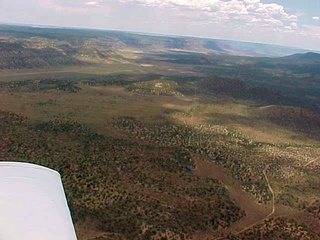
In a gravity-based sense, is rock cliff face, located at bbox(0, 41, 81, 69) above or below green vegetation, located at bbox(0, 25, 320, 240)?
above

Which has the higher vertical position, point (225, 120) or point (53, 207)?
point (53, 207)

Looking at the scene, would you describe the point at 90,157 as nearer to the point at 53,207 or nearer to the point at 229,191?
the point at 229,191

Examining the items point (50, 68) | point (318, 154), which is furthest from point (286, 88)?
point (50, 68)

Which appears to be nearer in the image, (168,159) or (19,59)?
(168,159)

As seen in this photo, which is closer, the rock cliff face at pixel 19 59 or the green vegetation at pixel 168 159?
the green vegetation at pixel 168 159

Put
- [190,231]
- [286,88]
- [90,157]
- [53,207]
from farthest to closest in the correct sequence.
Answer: [286,88] → [90,157] → [190,231] → [53,207]

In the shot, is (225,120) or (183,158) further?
(225,120)

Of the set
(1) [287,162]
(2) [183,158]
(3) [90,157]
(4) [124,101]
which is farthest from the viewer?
(4) [124,101]

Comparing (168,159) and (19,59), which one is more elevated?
(19,59)

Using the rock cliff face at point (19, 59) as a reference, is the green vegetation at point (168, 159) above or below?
below

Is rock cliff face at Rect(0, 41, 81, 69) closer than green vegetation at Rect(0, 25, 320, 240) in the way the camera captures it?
No
